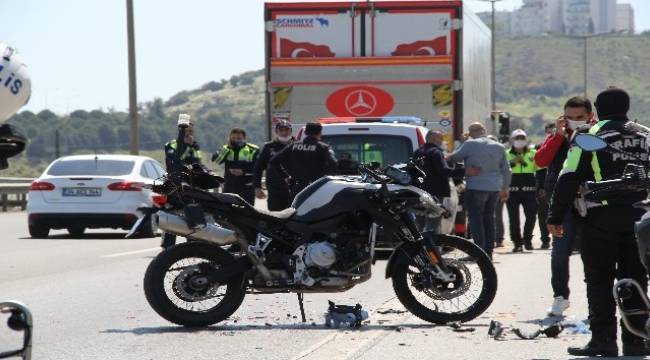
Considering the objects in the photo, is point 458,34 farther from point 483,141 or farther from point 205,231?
point 205,231

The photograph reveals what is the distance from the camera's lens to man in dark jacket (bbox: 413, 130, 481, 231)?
54.2ft

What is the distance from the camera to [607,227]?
906cm

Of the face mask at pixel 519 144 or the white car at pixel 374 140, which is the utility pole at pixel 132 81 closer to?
the face mask at pixel 519 144

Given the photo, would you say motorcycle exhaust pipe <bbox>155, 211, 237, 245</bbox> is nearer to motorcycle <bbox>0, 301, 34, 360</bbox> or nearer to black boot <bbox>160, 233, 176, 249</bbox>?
black boot <bbox>160, 233, 176, 249</bbox>

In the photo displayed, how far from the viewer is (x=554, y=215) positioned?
9.27 metres

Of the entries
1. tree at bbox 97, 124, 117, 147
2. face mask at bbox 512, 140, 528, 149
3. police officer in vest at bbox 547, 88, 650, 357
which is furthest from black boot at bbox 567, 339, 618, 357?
tree at bbox 97, 124, 117, 147

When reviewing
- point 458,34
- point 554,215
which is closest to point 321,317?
point 554,215

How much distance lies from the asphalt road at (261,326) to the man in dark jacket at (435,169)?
106cm

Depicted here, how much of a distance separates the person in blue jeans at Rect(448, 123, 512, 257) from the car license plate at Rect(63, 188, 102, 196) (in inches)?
284

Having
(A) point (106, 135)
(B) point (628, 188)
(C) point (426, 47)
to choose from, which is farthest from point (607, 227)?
(A) point (106, 135)

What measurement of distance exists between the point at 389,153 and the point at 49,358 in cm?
863

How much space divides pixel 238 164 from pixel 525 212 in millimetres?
4397

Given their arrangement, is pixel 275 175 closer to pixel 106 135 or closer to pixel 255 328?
pixel 255 328

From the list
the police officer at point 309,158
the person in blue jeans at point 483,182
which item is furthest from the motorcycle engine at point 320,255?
the person in blue jeans at point 483,182
